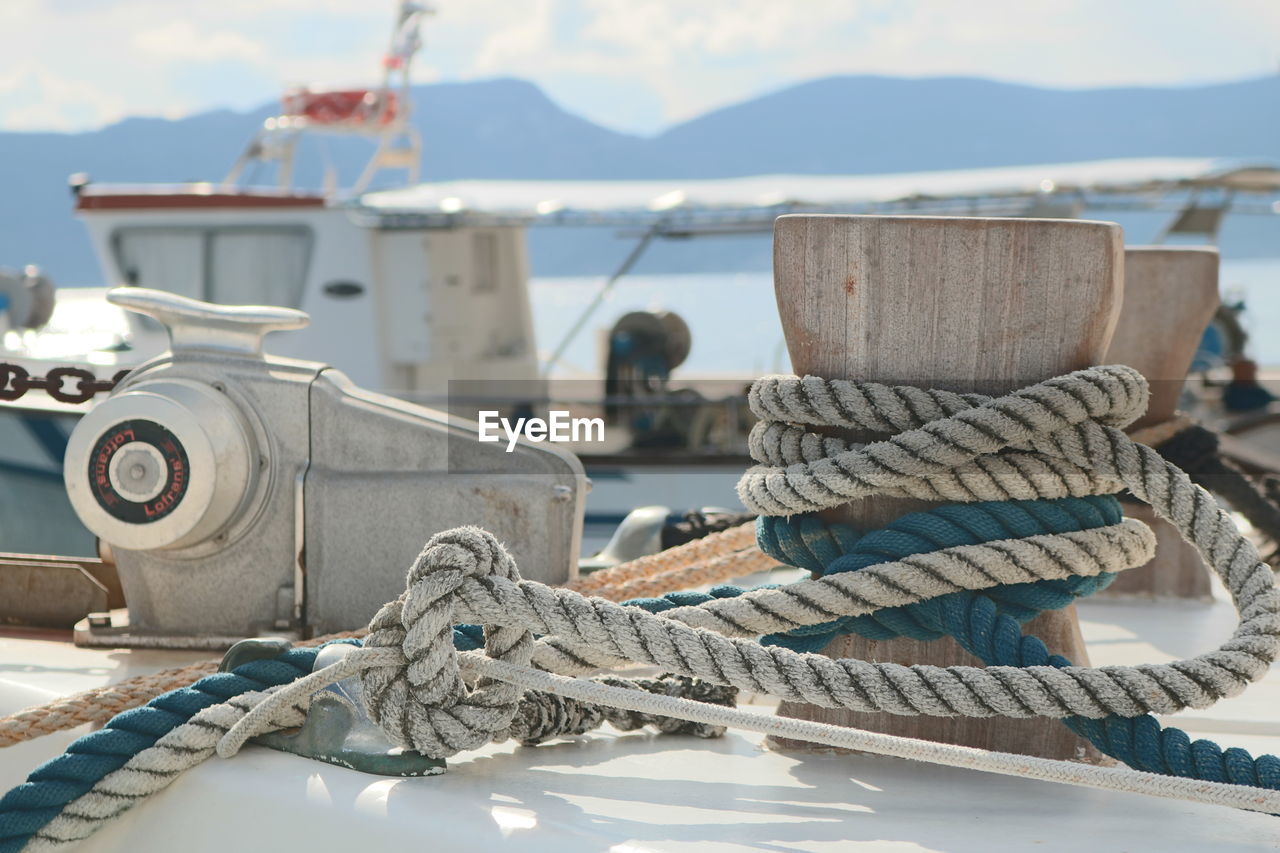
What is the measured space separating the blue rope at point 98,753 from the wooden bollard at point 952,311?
2.44 ft

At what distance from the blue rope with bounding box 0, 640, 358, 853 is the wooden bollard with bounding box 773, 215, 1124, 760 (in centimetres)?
74

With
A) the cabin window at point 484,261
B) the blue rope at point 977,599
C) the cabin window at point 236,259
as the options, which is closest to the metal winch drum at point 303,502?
the blue rope at point 977,599

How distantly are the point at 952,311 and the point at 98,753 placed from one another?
1154 millimetres

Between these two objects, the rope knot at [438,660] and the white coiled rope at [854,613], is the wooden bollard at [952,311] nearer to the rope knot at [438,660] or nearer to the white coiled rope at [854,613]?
the white coiled rope at [854,613]

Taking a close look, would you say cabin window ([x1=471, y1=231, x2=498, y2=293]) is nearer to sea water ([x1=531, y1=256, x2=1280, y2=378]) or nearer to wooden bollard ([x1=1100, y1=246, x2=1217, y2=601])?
sea water ([x1=531, y1=256, x2=1280, y2=378])

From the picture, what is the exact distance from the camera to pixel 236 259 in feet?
36.7

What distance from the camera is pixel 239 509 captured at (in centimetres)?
233

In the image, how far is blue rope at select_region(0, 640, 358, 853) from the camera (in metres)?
1.57

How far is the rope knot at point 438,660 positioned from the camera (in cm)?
150

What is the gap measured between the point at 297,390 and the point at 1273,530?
2.84m

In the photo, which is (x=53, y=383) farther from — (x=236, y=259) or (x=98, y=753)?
(x=236, y=259)

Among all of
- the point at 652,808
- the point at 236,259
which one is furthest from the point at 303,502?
the point at 236,259

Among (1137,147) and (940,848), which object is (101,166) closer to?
(940,848)

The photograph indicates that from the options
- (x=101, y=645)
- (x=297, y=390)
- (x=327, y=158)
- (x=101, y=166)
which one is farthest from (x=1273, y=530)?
(x=101, y=166)
